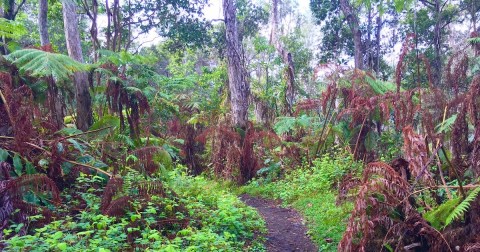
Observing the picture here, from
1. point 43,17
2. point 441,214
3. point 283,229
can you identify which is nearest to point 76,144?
point 283,229

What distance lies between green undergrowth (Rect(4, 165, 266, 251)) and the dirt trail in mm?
241

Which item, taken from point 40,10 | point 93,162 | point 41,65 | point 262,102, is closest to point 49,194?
point 93,162

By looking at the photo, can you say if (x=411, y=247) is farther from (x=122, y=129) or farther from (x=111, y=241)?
(x=122, y=129)

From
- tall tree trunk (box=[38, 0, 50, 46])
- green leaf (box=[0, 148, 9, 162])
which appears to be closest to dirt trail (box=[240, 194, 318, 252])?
green leaf (box=[0, 148, 9, 162])

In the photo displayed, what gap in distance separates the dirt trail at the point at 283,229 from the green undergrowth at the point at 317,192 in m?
0.14

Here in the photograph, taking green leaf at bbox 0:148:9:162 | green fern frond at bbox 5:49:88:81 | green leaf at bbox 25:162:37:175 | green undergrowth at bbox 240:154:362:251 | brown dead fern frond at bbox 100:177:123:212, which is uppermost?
green fern frond at bbox 5:49:88:81

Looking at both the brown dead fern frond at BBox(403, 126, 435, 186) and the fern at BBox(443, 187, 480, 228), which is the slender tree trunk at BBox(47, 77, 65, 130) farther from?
the fern at BBox(443, 187, 480, 228)

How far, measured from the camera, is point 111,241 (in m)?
3.62

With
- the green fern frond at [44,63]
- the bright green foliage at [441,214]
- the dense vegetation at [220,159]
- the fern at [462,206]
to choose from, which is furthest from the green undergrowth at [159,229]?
the fern at [462,206]

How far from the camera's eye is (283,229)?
239 inches

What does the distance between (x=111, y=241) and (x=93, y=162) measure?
2.24 m

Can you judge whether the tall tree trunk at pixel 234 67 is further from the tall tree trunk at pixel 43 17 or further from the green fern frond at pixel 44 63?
the green fern frond at pixel 44 63

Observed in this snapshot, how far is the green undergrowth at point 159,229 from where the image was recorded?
3.45m

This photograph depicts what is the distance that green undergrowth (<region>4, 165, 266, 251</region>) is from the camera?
136 inches
